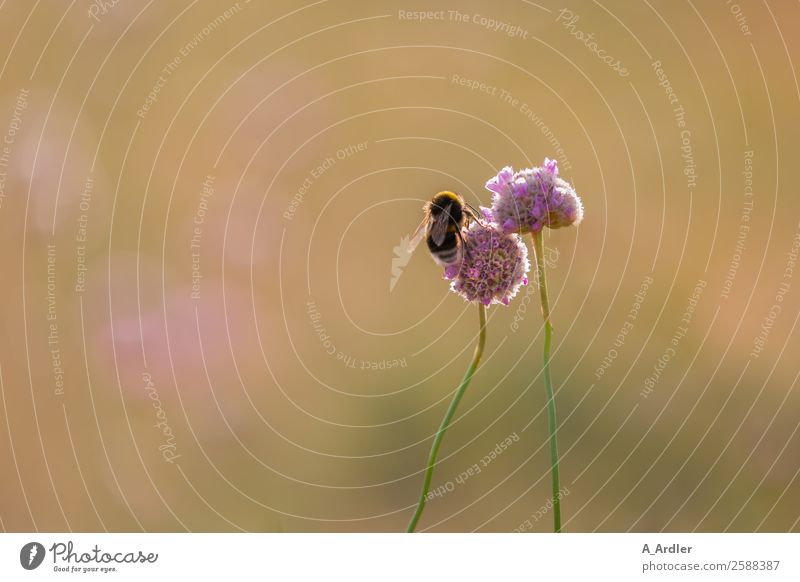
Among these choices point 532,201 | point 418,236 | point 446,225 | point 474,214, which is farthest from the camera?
point 418,236

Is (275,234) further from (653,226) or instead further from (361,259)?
(653,226)

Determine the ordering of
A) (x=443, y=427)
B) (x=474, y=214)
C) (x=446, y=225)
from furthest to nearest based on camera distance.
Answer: (x=474, y=214) → (x=446, y=225) → (x=443, y=427)

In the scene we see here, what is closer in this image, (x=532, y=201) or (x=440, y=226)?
(x=532, y=201)

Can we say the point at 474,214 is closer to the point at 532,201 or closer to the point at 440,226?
the point at 440,226

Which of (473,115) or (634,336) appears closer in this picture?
(634,336)

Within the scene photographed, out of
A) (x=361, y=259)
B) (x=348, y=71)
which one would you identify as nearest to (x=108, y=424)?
(x=361, y=259)

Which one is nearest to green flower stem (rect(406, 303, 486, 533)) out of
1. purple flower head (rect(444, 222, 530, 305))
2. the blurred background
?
purple flower head (rect(444, 222, 530, 305))
